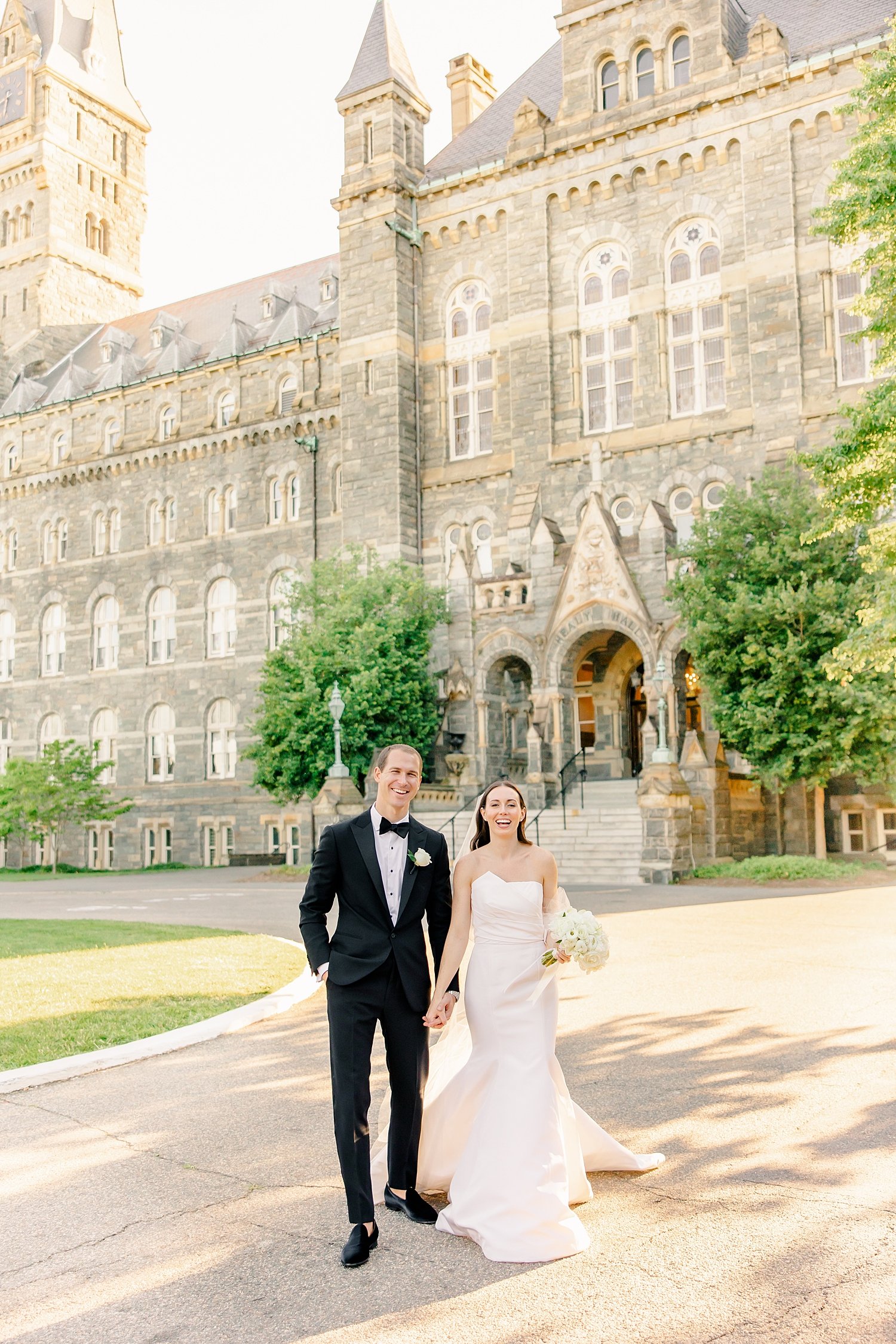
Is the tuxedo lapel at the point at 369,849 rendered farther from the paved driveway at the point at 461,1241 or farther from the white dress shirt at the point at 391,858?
the paved driveway at the point at 461,1241

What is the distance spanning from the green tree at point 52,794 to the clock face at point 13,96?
29776 mm

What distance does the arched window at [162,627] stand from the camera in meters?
42.5

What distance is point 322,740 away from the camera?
2939 cm

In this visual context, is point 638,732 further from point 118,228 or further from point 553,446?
point 118,228

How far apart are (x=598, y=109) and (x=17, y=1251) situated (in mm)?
33187

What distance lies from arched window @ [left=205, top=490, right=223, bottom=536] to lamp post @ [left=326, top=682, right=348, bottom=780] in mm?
14842

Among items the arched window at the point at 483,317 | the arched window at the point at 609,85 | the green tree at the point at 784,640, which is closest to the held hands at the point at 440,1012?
the green tree at the point at 784,640

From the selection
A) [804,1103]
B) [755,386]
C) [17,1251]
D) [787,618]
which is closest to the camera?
[17,1251]

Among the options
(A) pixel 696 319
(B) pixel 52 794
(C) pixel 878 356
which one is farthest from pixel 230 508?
(C) pixel 878 356

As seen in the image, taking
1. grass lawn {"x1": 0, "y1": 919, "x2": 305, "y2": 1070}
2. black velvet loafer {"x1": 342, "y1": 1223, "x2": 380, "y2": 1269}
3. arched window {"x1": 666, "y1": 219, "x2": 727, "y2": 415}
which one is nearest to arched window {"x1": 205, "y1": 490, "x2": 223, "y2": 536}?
arched window {"x1": 666, "y1": 219, "x2": 727, "y2": 415}

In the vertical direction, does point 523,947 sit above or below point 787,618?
below

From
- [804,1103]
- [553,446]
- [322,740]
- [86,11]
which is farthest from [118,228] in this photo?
[804,1103]

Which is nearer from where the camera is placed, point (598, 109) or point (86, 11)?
point (598, 109)

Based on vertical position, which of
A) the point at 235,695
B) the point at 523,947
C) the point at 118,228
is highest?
the point at 118,228
